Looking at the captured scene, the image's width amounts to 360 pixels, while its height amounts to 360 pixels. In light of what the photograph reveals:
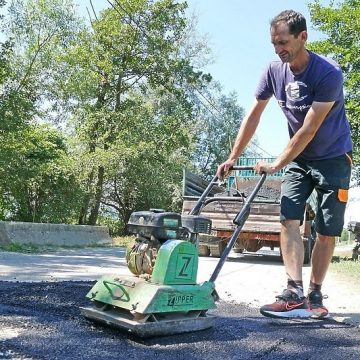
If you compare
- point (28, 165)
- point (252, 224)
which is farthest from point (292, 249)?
point (28, 165)

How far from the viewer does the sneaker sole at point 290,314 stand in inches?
144

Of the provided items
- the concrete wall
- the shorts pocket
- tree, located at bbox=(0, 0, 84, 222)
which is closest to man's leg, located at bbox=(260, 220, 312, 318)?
the shorts pocket

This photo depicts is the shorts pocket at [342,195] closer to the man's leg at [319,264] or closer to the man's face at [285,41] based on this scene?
the man's leg at [319,264]

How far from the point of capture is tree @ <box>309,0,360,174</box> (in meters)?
16.9

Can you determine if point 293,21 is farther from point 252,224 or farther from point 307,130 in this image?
point 252,224

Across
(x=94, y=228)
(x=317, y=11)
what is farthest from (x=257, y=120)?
(x=317, y=11)

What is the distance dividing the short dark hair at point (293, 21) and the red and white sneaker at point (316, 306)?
1.86 metres

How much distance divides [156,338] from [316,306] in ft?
4.91

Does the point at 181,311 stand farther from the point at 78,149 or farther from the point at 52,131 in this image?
the point at 78,149

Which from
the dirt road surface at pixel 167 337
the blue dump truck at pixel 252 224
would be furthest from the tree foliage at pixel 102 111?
the dirt road surface at pixel 167 337

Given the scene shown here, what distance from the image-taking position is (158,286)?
9.52ft

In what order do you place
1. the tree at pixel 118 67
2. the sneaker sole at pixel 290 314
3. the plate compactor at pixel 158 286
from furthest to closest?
the tree at pixel 118 67 → the sneaker sole at pixel 290 314 → the plate compactor at pixel 158 286

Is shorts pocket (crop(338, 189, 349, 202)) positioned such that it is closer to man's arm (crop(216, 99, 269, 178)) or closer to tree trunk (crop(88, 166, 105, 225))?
man's arm (crop(216, 99, 269, 178))

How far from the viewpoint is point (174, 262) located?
2.97 meters
